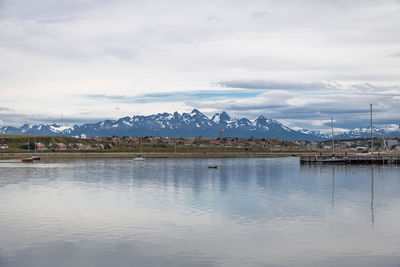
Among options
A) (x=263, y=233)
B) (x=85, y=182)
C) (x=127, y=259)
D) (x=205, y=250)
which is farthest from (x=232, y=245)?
(x=85, y=182)

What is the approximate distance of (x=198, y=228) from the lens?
38375 mm

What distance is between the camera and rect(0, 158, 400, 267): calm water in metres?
29.1

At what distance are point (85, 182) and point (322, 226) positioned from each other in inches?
2033

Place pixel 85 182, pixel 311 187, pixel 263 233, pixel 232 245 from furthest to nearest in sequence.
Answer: pixel 85 182 → pixel 311 187 → pixel 263 233 → pixel 232 245

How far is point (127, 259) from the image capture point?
2856 centimetres

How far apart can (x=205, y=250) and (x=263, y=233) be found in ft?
22.7

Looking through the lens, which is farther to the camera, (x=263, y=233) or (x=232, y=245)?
(x=263, y=233)

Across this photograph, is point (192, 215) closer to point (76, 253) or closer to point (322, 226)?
point (322, 226)

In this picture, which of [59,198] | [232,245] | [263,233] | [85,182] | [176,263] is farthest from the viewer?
[85,182]

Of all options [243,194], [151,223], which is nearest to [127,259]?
[151,223]

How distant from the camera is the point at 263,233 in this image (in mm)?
36125

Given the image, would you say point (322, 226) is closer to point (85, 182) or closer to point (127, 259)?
point (127, 259)

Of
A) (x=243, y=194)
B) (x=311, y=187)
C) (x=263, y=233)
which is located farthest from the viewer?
(x=311, y=187)

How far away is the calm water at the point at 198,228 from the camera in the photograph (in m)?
29.1
